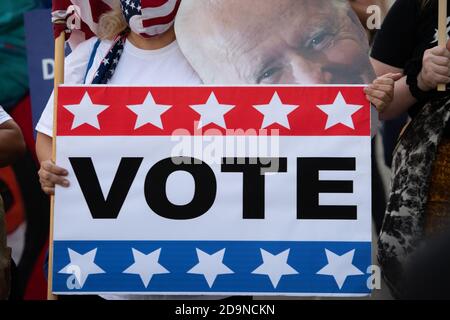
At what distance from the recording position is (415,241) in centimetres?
317

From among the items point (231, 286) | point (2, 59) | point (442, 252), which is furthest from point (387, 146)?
point (2, 59)

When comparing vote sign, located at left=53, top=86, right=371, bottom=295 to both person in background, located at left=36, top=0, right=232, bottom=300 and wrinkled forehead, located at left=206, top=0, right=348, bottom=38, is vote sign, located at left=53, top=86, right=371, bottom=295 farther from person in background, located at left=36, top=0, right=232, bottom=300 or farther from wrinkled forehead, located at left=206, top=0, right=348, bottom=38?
wrinkled forehead, located at left=206, top=0, right=348, bottom=38

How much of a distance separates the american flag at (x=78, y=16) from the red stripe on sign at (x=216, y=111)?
287 mm

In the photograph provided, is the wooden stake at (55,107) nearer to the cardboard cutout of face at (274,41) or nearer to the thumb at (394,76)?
the cardboard cutout of face at (274,41)

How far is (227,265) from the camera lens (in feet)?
10.4

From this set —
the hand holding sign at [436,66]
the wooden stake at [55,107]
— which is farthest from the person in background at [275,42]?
the wooden stake at [55,107]

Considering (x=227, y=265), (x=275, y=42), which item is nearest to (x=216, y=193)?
(x=227, y=265)

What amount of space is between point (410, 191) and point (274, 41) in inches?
28.6

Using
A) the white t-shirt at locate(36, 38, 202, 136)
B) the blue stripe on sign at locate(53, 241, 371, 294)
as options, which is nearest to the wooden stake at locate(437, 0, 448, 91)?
the blue stripe on sign at locate(53, 241, 371, 294)

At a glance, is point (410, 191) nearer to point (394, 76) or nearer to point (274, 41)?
point (394, 76)

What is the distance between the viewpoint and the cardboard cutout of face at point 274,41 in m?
3.28

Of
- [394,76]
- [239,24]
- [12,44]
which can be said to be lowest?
[12,44]

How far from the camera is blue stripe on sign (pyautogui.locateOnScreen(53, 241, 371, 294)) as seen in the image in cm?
315

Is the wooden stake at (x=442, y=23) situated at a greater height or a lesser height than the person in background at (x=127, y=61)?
greater
